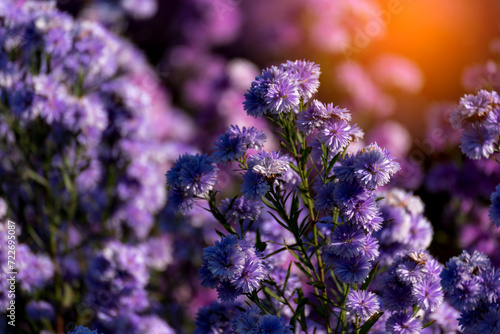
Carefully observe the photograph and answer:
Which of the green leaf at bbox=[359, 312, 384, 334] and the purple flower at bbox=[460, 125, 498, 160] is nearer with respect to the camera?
the green leaf at bbox=[359, 312, 384, 334]

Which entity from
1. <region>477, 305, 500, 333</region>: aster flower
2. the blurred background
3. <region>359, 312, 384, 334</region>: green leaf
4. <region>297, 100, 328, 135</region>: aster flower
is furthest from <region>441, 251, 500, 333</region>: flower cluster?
the blurred background

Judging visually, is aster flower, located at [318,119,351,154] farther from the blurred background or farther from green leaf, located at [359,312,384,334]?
the blurred background

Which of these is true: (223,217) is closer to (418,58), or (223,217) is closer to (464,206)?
(464,206)

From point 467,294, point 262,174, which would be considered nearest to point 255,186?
point 262,174

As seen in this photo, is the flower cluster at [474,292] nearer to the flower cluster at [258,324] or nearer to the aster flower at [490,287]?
the aster flower at [490,287]

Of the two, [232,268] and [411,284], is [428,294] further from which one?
[232,268]
